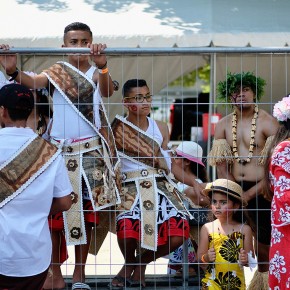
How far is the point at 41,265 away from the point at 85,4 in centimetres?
718

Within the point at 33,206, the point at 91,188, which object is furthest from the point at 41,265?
the point at 91,188

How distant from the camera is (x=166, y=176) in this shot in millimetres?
6574

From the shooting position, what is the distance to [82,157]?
6.17 meters

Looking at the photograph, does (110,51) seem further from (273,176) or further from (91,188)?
(273,176)

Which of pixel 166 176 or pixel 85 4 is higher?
pixel 85 4

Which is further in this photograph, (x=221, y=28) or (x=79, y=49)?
(x=221, y=28)

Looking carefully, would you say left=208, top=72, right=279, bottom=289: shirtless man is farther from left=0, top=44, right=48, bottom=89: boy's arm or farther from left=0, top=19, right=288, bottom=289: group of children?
left=0, top=44, right=48, bottom=89: boy's arm

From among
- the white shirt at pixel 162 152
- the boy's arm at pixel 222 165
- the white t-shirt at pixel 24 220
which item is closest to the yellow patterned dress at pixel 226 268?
the boy's arm at pixel 222 165

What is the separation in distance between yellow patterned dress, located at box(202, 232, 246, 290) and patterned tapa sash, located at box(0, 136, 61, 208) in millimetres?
1721

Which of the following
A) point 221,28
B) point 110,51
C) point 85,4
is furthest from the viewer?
point 85,4

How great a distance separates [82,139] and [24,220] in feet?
4.03

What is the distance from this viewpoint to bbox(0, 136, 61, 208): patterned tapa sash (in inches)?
201

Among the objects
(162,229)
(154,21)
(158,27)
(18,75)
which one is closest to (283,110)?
(162,229)

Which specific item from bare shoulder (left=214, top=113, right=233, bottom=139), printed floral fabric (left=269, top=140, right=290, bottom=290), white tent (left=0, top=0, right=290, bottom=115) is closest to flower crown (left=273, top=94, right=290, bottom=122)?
printed floral fabric (left=269, top=140, right=290, bottom=290)
